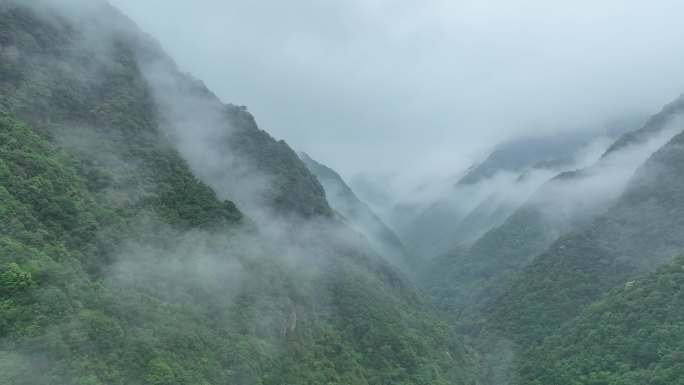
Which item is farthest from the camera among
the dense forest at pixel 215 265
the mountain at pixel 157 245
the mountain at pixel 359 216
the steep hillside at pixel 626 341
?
the mountain at pixel 359 216

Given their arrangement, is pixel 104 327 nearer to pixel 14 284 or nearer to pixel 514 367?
pixel 14 284

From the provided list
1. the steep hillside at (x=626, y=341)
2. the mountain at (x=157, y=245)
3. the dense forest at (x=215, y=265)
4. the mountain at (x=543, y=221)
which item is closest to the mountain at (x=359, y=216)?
the mountain at (x=543, y=221)

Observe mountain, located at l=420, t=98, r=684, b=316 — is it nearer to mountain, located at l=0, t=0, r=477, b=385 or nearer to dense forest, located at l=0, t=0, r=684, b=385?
dense forest, located at l=0, t=0, r=684, b=385

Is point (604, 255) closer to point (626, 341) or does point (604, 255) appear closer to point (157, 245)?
point (626, 341)

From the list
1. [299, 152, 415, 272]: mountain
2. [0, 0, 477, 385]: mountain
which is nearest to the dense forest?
[0, 0, 477, 385]: mountain

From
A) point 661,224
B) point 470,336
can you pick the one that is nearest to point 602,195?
point 661,224

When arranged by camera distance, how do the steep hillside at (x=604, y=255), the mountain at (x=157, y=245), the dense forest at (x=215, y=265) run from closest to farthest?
the mountain at (x=157, y=245) → the dense forest at (x=215, y=265) → the steep hillside at (x=604, y=255)

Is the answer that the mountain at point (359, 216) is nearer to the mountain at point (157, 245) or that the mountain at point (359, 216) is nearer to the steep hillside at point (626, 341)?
the mountain at point (157, 245)
